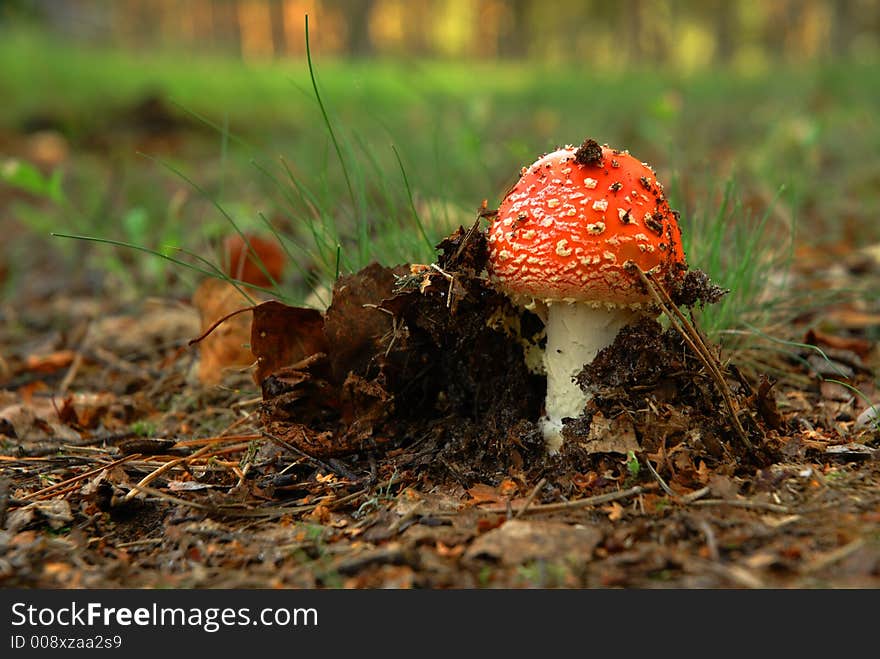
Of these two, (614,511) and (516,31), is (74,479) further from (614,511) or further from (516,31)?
(516,31)

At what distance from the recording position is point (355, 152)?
15.4 feet

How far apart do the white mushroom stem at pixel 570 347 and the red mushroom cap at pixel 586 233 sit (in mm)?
194

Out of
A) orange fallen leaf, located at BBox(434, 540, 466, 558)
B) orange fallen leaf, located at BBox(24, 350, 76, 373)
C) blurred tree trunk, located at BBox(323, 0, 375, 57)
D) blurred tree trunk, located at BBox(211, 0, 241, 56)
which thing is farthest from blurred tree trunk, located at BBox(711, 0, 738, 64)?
blurred tree trunk, located at BBox(211, 0, 241, 56)

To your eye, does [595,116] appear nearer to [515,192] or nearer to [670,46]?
[515,192]

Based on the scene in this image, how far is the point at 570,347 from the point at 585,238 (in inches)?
20.1

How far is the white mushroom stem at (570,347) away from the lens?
8.90ft

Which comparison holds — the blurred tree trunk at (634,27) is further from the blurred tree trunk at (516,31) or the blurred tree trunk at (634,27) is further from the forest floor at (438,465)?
the forest floor at (438,465)

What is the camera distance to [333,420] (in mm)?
2928

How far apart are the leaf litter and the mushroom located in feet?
0.44

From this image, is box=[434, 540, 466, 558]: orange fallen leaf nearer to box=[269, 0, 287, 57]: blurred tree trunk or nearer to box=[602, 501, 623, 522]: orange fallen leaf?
box=[602, 501, 623, 522]: orange fallen leaf

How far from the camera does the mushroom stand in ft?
7.87

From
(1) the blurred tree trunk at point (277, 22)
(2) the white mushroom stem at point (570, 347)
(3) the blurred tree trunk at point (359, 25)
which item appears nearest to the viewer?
(2) the white mushroom stem at point (570, 347)

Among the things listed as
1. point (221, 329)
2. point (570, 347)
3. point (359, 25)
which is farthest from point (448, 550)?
point (359, 25)

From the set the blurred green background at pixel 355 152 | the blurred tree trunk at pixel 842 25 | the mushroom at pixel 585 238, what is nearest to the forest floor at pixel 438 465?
the mushroom at pixel 585 238
